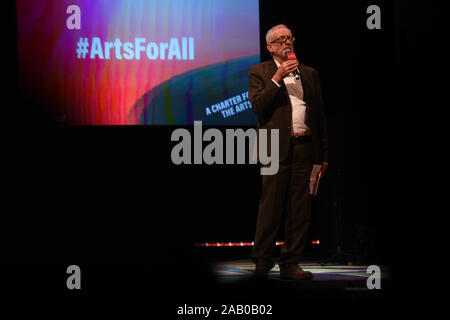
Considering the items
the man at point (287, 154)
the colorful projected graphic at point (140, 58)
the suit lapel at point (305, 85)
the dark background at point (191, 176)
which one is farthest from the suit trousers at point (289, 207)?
the colorful projected graphic at point (140, 58)

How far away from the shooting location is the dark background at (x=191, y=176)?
4445 mm

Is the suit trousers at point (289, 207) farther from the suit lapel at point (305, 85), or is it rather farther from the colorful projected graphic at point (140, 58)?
the colorful projected graphic at point (140, 58)

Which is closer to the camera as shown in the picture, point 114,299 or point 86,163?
point 114,299

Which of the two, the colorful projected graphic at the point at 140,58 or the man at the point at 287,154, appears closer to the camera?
the man at the point at 287,154

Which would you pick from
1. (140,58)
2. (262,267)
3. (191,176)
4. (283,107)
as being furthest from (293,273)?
(140,58)

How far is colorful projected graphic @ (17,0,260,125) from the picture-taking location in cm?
527

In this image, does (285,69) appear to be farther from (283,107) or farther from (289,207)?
(289,207)

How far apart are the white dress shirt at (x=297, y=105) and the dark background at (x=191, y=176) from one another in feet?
3.51

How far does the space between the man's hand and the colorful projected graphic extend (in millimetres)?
2310

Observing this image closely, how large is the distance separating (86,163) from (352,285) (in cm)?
327

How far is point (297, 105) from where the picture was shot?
3268 millimetres

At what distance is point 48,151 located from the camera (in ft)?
17.9
